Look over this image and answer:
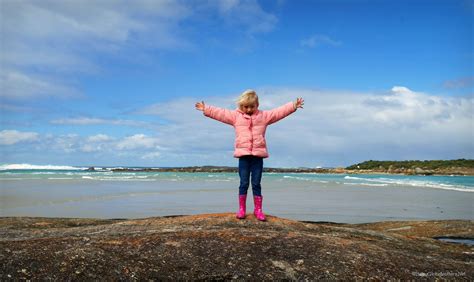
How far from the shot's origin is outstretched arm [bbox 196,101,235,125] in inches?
339

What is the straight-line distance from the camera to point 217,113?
28.4ft

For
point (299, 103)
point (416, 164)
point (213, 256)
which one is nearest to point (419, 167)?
point (416, 164)

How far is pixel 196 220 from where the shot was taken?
26.0ft

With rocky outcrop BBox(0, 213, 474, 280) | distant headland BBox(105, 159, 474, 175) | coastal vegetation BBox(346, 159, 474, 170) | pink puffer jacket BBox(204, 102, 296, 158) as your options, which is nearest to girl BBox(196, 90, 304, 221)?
pink puffer jacket BBox(204, 102, 296, 158)

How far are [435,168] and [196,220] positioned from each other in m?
94.6

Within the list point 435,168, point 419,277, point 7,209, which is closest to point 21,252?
point 419,277

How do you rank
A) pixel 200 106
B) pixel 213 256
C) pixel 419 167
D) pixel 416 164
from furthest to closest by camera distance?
pixel 416 164 → pixel 419 167 → pixel 200 106 → pixel 213 256

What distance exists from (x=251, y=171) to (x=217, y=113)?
136 centimetres

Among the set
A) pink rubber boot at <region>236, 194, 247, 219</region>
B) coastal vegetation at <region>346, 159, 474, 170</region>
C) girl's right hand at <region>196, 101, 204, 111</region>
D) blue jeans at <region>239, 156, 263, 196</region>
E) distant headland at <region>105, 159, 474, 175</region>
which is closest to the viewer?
pink rubber boot at <region>236, 194, 247, 219</region>

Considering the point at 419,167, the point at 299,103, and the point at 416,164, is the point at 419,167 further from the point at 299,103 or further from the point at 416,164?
the point at 299,103

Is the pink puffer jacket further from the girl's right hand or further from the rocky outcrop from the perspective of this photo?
the rocky outcrop

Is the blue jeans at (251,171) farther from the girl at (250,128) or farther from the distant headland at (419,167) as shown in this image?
the distant headland at (419,167)

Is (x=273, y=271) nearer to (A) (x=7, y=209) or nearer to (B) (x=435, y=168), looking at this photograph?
(A) (x=7, y=209)

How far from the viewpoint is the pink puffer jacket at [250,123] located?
8.40 metres
